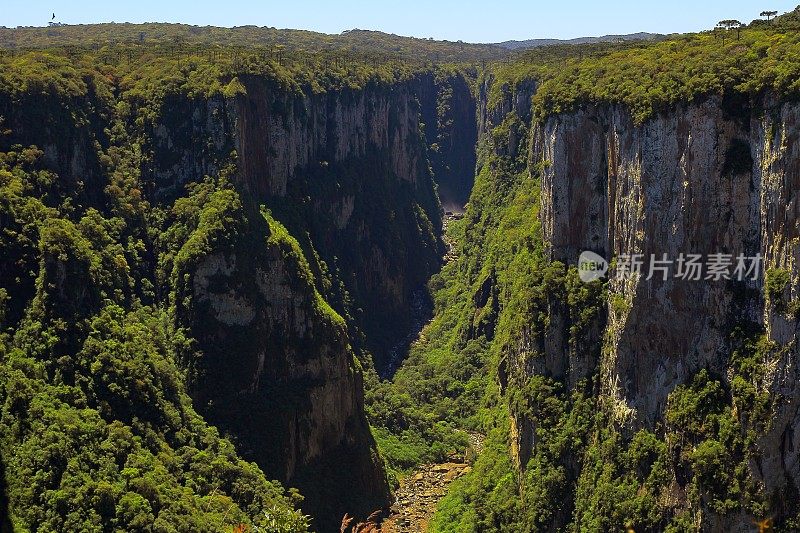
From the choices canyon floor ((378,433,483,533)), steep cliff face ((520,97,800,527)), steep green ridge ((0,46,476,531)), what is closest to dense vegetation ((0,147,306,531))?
steep green ridge ((0,46,476,531))

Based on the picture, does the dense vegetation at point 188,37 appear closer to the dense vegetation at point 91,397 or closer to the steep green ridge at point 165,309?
the steep green ridge at point 165,309

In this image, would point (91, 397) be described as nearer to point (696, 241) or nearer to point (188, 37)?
point (696, 241)

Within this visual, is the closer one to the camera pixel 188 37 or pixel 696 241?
pixel 696 241

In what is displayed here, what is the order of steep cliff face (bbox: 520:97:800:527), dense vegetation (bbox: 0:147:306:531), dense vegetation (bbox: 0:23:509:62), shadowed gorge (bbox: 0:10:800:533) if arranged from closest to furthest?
steep cliff face (bbox: 520:97:800:527) < shadowed gorge (bbox: 0:10:800:533) < dense vegetation (bbox: 0:147:306:531) < dense vegetation (bbox: 0:23:509:62)

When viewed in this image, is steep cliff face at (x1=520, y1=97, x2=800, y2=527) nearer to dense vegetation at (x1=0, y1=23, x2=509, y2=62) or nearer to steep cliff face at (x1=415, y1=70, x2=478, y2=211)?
dense vegetation at (x1=0, y1=23, x2=509, y2=62)

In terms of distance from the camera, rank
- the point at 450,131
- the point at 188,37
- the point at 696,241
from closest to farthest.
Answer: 1. the point at 696,241
2. the point at 188,37
3. the point at 450,131

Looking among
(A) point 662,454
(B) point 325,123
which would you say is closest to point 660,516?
(A) point 662,454

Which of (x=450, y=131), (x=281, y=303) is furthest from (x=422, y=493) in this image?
(x=450, y=131)

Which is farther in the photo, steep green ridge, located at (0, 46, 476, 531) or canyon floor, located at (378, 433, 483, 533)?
canyon floor, located at (378, 433, 483, 533)

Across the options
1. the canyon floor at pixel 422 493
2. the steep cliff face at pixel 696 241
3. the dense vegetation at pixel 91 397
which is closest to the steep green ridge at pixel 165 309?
the dense vegetation at pixel 91 397
